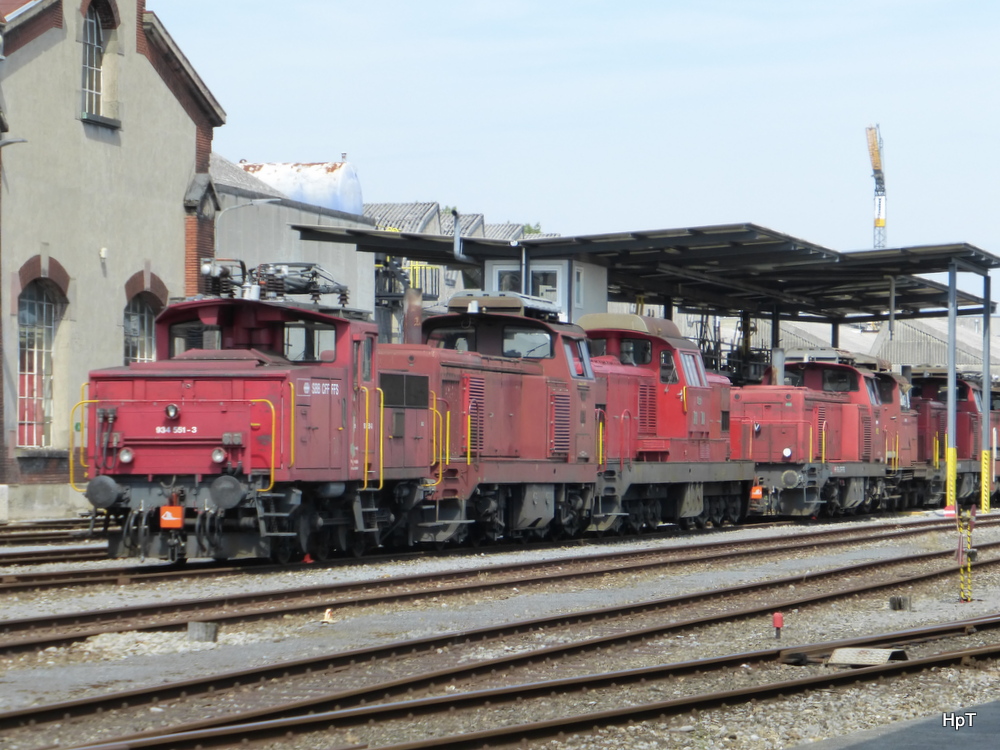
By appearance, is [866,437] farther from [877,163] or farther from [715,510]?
[877,163]

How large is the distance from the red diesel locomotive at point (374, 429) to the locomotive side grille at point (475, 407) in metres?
0.03

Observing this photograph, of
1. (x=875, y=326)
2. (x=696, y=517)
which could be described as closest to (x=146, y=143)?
(x=696, y=517)

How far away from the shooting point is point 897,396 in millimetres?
33219

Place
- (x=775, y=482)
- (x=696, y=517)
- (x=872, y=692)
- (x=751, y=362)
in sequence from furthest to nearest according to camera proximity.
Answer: (x=751, y=362) < (x=775, y=482) < (x=696, y=517) < (x=872, y=692)

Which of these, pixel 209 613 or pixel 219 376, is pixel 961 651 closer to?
pixel 209 613

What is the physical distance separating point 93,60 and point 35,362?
22.7ft

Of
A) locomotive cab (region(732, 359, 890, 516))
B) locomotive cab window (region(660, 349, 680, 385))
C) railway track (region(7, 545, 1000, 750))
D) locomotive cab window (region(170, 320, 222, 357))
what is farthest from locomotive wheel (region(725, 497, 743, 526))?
railway track (region(7, 545, 1000, 750))

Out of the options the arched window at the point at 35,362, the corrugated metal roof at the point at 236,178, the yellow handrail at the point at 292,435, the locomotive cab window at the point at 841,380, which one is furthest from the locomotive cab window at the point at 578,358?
the corrugated metal roof at the point at 236,178

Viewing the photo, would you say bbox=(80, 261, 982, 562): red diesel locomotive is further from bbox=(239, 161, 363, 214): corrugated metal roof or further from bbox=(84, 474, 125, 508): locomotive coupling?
bbox=(239, 161, 363, 214): corrugated metal roof

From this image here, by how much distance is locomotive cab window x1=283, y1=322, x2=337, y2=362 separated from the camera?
16.7 m

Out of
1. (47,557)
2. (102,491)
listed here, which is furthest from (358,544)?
(102,491)

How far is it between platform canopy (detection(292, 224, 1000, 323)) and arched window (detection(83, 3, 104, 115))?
17.8 feet

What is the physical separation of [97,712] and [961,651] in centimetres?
652

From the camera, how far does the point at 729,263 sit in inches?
1299
